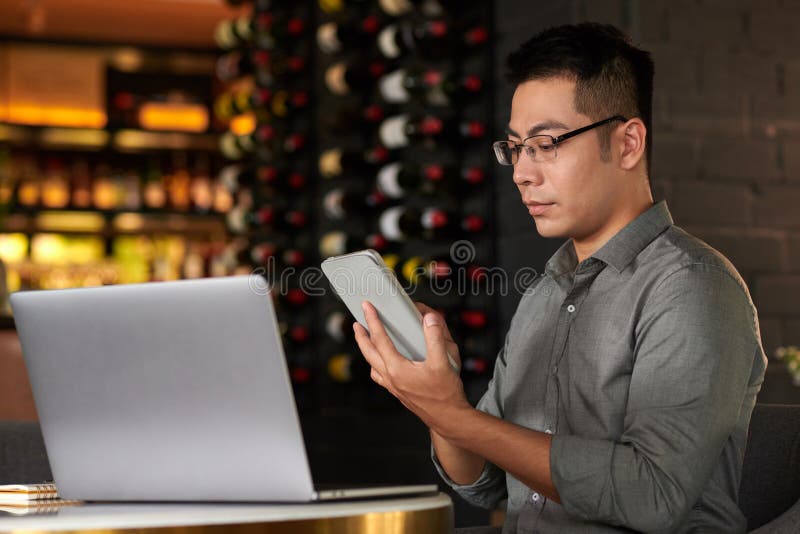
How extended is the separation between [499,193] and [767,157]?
698mm

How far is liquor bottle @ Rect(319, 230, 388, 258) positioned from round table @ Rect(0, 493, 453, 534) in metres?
2.29

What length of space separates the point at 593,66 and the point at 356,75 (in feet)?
6.82

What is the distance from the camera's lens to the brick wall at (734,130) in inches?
100.0

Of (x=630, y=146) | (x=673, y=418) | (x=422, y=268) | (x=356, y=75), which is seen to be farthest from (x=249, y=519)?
(x=356, y=75)

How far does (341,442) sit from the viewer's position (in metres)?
3.60

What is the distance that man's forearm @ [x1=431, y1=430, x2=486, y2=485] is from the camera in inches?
58.0

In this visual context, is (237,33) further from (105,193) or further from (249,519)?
(249,519)

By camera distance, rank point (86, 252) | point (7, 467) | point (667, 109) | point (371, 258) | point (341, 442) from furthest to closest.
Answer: point (86, 252), point (341, 442), point (667, 109), point (7, 467), point (371, 258)

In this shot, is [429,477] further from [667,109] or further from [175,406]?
[175,406]

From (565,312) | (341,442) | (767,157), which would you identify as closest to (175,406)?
(565,312)

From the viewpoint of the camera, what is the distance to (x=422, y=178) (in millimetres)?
3131

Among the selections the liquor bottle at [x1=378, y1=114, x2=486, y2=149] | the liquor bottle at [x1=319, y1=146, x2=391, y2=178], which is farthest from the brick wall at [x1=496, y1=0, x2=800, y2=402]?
the liquor bottle at [x1=319, y1=146, x2=391, y2=178]

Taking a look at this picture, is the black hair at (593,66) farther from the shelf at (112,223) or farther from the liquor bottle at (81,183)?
the liquor bottle at (81,183)

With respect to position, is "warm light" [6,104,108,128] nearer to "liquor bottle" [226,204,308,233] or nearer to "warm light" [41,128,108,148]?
"warm light" [41,128,108,148]
